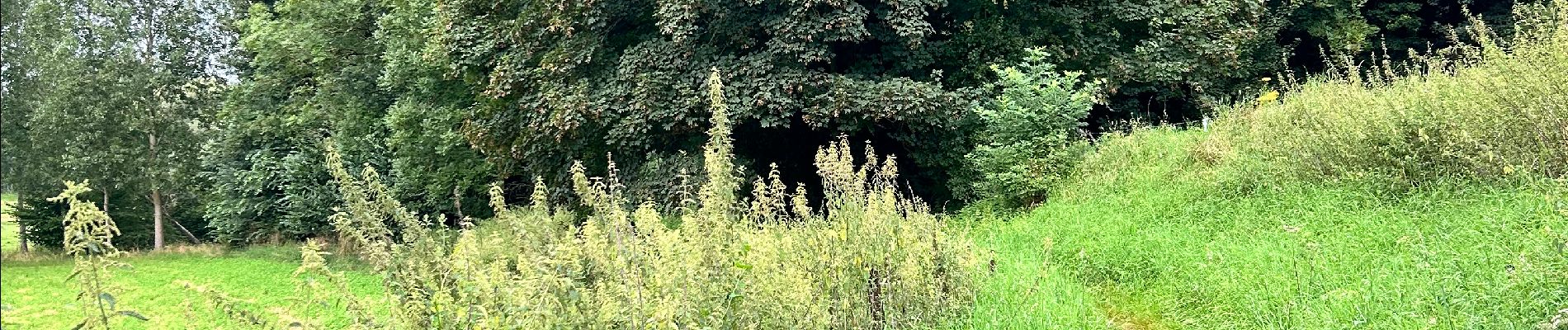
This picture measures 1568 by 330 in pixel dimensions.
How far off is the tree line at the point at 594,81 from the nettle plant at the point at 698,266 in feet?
15.8

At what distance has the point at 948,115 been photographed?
35.3 feet

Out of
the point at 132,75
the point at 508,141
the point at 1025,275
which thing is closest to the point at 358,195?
the point at 1025,275

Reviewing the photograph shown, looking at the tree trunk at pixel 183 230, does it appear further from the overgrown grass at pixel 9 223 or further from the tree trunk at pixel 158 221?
the overgrown grass at pixel 9 223

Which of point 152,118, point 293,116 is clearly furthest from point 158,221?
point 293,116

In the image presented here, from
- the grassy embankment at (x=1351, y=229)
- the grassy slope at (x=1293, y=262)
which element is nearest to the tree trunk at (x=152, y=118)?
the grassy embankment at (x=1351, y=229)

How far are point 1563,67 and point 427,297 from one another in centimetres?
614

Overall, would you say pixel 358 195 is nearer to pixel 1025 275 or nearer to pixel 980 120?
pixel 1025 275

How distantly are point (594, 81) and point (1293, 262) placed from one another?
962 centimetres

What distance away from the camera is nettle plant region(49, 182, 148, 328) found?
2.48m

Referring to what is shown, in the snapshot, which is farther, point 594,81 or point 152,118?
point 152,118

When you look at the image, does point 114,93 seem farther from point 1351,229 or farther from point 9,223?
point 1351,229

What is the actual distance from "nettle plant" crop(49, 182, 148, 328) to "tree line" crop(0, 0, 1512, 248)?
7704 mm

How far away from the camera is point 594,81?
12391 mm

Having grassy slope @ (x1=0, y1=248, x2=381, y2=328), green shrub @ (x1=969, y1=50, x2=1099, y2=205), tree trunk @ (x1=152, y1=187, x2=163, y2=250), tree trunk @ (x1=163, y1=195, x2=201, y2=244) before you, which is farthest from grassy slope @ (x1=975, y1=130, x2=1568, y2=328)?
tree trunk @ (x1=163, y1=195, x2=201, y2=244)
